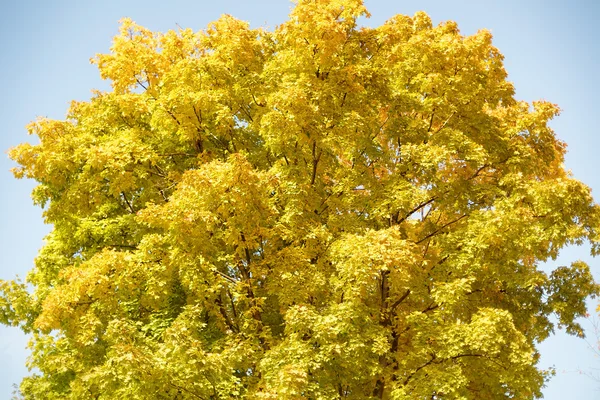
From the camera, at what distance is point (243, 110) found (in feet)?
60.1

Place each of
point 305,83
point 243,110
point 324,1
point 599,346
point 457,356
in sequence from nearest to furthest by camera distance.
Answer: point 457,356 < point 305,83 < point 324,1 < point 243,110 < point 599,346

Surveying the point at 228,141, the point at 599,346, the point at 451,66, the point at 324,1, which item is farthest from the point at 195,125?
the point at 599,346

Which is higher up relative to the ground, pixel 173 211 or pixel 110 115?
pixel 110 115

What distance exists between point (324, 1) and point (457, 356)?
9421 millimetres

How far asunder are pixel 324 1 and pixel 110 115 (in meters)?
7.11

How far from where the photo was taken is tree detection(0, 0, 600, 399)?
14.1 meters

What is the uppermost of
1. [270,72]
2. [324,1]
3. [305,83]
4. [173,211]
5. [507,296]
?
[324,1]

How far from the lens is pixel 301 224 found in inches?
612

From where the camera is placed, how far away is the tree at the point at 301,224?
1409 centimetres

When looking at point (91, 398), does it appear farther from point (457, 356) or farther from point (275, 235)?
point (457, 356)

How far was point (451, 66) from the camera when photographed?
17812 millimetres

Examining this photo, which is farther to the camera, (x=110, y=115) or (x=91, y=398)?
(x=110, y=115)

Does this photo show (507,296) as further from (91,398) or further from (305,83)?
(91,398)

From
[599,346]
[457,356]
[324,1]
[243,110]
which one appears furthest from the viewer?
[599,346]
